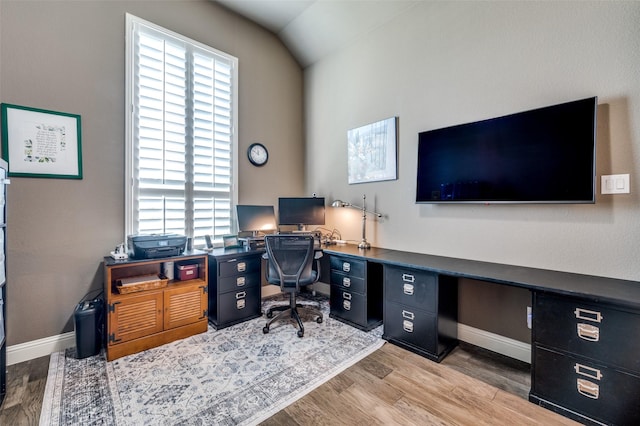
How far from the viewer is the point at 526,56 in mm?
2119

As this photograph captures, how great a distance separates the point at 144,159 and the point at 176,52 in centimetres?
123

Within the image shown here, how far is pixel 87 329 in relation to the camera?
7.11ft

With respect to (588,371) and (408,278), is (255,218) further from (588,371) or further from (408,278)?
(588,371)

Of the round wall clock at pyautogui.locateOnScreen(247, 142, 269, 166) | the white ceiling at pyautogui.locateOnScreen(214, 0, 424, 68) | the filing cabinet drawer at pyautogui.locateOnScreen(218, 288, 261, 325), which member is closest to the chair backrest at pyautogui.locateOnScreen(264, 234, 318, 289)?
the filing cabinet drawer at pyautogui.locateOnScreen(218, 288, 261, 325)

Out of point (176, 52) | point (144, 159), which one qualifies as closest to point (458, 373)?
point (144, 159)

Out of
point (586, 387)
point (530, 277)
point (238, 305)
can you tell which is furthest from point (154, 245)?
point (586, 387)

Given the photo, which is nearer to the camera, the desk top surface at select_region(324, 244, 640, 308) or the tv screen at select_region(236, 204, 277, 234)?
the desk top surface at select_region(324, 244, 640, 308)

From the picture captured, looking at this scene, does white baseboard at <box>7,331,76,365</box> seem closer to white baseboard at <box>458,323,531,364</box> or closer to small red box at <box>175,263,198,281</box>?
small red box at <box>175,263,198,281</box>

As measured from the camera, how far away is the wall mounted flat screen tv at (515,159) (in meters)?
1.83

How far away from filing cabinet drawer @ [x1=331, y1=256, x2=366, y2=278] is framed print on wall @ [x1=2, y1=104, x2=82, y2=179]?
8.26 ft

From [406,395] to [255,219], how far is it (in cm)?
240

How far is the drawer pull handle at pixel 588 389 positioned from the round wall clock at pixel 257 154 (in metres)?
3.52

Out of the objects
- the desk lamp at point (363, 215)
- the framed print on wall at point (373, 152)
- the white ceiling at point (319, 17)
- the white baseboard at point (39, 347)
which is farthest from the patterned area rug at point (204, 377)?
the white ceiling at point (319, 17)

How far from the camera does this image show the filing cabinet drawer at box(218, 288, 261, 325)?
2773mm
